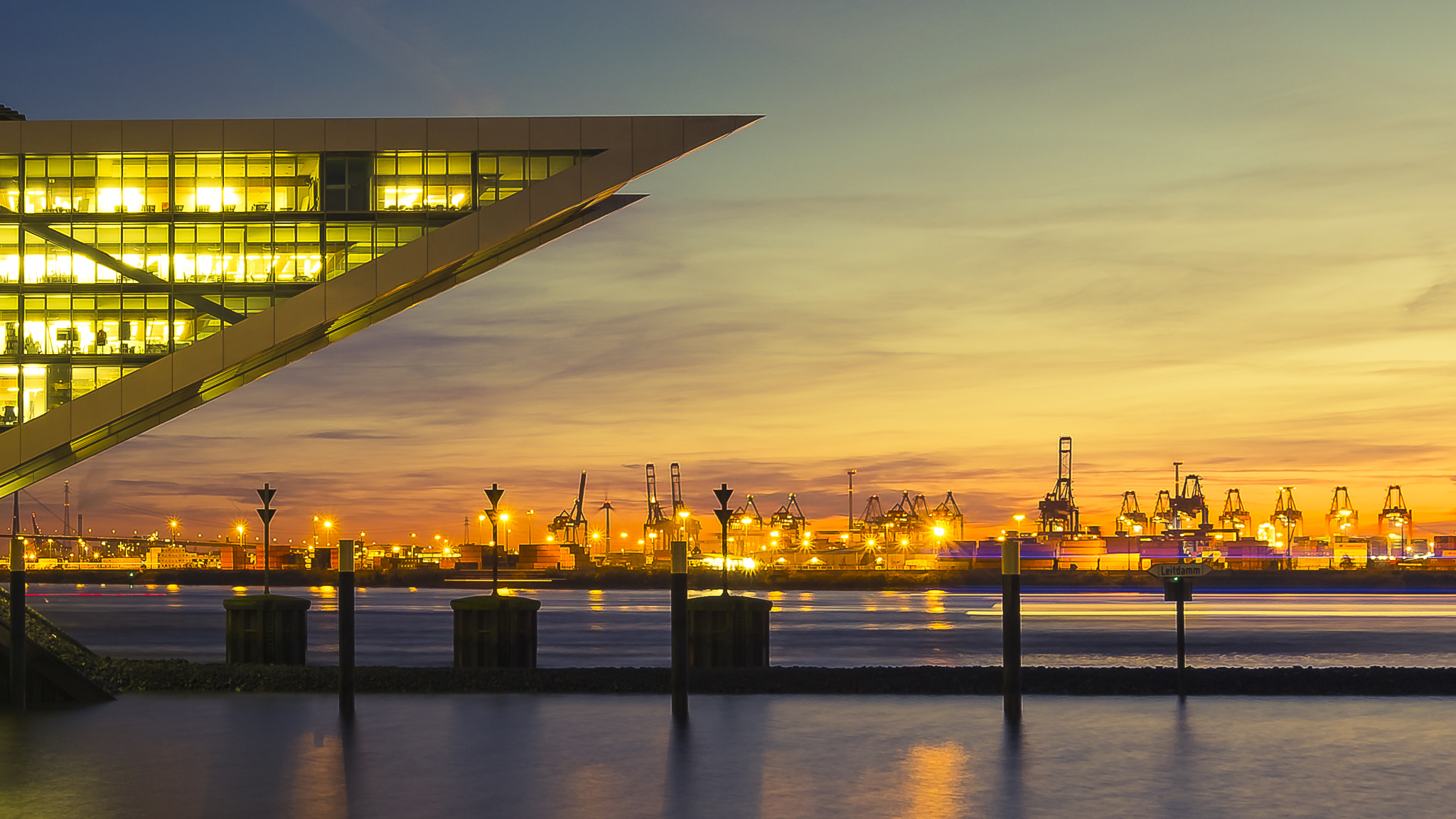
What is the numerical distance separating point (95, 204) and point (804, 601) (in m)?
85.0

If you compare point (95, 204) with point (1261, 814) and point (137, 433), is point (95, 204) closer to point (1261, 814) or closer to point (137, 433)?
point (137, 433)

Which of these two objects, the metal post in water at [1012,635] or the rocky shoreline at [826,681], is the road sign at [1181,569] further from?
the metal post in water at [1012,635]

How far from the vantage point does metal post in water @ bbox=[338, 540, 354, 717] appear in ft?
58.7

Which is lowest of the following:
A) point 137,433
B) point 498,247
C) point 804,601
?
point 804,601

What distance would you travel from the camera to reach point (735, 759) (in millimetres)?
14312

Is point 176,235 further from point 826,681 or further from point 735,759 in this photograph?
point 735,759

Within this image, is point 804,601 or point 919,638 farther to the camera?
point 804,601

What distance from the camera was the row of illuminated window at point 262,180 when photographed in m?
40.2

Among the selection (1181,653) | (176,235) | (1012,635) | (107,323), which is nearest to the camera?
(1012,635)

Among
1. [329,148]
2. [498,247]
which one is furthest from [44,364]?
[498,247]

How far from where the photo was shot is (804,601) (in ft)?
389

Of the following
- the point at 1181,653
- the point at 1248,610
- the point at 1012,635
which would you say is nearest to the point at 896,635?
the point at 1181,653

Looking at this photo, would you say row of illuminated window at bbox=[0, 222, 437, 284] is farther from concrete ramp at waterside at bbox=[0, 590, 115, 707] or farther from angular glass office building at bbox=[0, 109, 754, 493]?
concrete ramp at waterside at bbox=[0, 590, 115, 707]

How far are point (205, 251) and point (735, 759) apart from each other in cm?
3168
